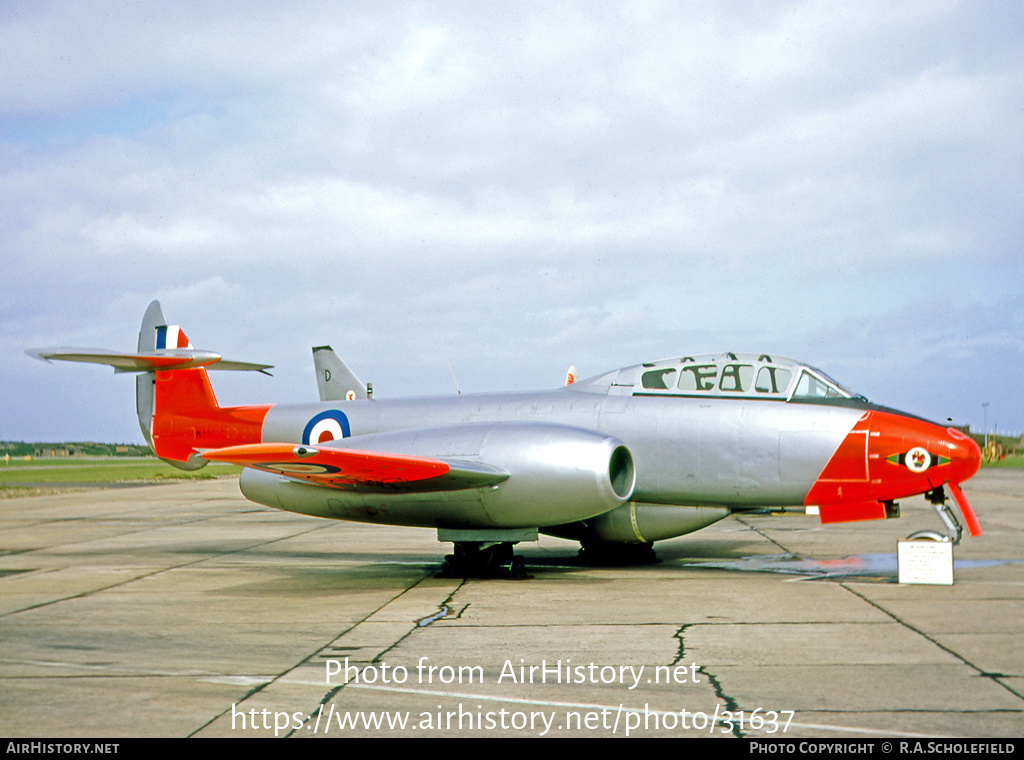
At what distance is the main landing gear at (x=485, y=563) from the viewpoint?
11.2 metres

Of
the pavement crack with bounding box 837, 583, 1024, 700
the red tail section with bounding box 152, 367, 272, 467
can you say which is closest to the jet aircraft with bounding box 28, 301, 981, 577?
the pavement crack with bounding box 837, 583, 1024, 700

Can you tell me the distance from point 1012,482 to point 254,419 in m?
29.2

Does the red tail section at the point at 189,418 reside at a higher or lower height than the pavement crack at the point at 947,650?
higher

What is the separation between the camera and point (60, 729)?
197 inches

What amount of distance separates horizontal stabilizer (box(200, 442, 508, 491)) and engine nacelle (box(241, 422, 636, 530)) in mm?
47

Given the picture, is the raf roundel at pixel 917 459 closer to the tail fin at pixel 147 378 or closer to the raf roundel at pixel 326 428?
the raf roundel at pixel 326 428

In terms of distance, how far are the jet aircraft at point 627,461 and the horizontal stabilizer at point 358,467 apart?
A: 0.07 feet

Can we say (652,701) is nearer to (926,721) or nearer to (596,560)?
(926,721)

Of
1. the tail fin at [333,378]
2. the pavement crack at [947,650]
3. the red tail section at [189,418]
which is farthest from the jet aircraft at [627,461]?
the tail fin at [333,378]

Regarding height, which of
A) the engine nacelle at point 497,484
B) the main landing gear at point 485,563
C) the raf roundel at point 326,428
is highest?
the raf roundel at point 326,428

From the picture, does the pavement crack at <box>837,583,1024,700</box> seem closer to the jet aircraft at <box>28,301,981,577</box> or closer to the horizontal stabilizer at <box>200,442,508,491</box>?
the jet aircraft at <box>28,301,981,577</box>

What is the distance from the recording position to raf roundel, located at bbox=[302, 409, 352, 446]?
1287 centimetres
